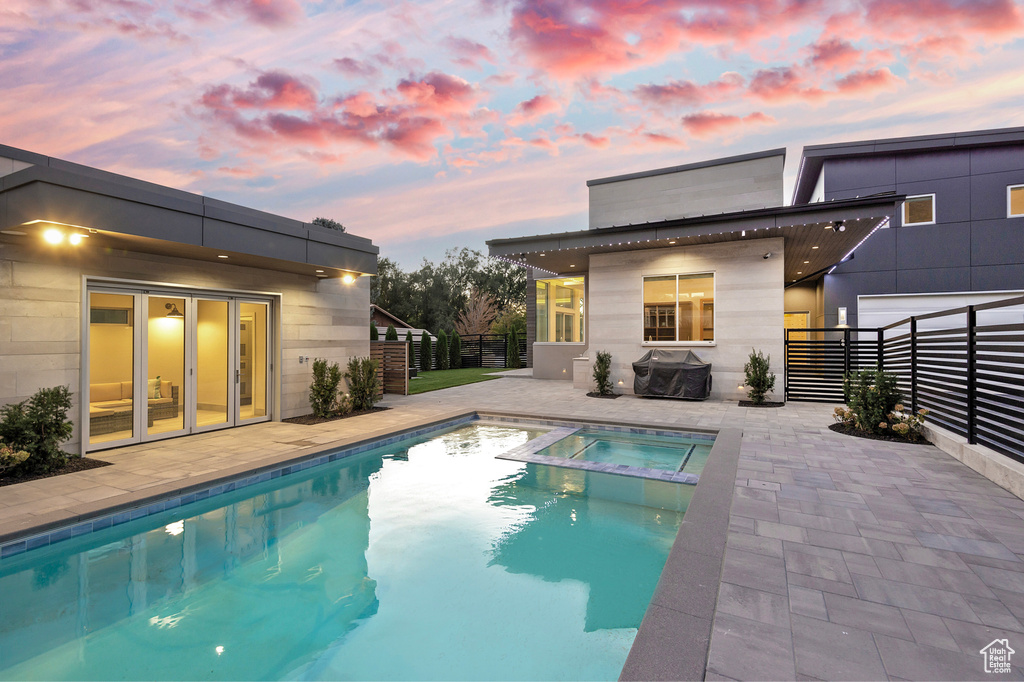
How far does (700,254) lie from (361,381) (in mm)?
7665

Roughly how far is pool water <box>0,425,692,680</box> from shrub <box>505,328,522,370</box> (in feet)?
58.0

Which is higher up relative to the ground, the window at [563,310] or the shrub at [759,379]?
the window at [563,310]

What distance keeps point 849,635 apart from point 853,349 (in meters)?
9.60

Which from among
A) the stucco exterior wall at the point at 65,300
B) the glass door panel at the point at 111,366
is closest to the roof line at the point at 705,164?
the stucco exterior wall at the point at 65,300

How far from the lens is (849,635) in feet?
6.45

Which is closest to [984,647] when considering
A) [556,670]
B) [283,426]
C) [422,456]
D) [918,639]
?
[918,639]

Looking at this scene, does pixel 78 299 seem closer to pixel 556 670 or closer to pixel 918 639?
pixel 556 670

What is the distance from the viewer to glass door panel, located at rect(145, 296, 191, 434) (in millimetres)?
6227

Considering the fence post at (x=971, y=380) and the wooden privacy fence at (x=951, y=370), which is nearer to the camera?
the wooden privacy fence at (x=951, y=370)

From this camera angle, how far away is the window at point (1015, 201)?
1239cm

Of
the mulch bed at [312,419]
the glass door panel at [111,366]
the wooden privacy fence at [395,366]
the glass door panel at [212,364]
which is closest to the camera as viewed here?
the glass door panel at [111,366]

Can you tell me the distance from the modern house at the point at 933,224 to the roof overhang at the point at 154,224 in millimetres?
13591

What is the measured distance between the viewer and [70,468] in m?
4.93

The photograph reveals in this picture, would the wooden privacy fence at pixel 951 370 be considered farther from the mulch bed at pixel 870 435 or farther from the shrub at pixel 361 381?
the shrub at pixel 361 381
